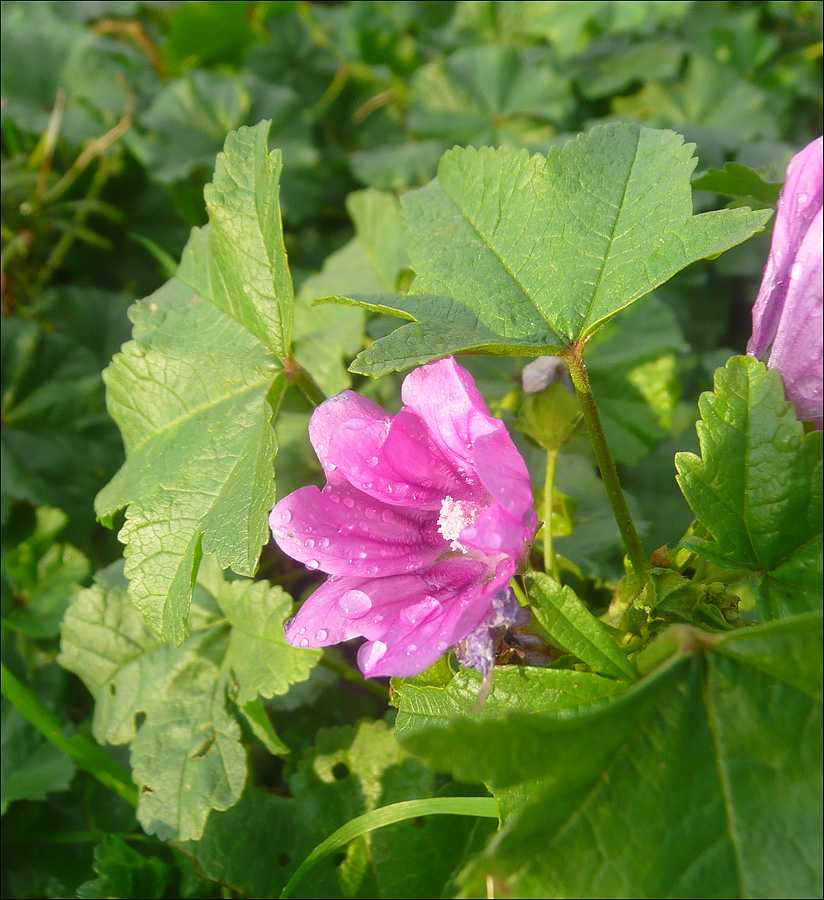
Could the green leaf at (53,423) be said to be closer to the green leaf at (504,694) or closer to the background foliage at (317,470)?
the background foliage at (317,470)

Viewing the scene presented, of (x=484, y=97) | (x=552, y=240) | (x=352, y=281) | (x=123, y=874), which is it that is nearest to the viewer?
(x=552, y=240)

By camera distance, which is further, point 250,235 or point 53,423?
point 53,423

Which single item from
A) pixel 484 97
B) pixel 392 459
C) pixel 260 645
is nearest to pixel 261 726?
pixel 260 645

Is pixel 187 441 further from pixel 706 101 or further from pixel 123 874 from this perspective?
pixel 706 101

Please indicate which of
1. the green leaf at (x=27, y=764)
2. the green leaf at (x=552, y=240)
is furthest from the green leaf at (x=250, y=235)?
the green leaf at (x=27, y=764)

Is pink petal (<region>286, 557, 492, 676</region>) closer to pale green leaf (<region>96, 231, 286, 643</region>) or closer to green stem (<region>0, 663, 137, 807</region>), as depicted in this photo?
pale green leaf (<region>96, 231, 286, 643</region>)

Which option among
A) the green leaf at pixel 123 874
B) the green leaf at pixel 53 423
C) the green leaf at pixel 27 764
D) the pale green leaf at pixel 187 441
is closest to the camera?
the pale green leaf at pixel 187 441

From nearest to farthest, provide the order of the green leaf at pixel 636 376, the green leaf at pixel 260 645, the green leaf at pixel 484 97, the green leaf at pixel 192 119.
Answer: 1. the green leaf at pixel 260 645
2. the green leaf at pixel 636 376
3. the green leaf at pixel 192 119
4. the green leaf at pixel 484 97
